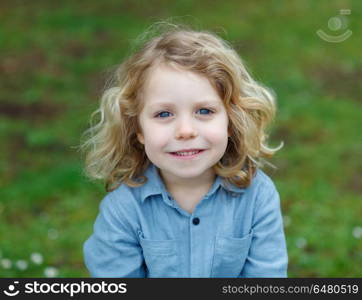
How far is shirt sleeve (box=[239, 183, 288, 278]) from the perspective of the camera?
9.71ft

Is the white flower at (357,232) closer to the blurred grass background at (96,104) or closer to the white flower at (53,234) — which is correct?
the blurred grass background at (96,104)

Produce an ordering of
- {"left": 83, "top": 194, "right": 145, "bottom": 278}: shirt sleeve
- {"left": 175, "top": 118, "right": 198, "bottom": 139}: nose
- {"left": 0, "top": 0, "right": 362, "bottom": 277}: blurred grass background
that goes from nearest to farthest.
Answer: {"left": 175, "top": 118, "right": 198, "bottom": 139}: nose, {"left": 83, "top": 194, "right": 145, "bottom": 278}: shirt sleeve, {"left": 0, "top": 0, "right": 362, "bottom": 277}: blurred grass background

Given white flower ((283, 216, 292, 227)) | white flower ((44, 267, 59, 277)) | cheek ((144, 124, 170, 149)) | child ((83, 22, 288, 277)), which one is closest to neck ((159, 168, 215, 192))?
child ((83, 22, 288, 277))

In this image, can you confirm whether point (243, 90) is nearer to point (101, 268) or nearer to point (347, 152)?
point (101, 268)

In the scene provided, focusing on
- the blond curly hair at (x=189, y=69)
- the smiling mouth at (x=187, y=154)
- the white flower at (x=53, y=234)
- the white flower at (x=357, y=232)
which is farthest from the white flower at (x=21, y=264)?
the white flower at (x=357, y=232)

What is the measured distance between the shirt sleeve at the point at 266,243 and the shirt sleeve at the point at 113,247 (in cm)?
50

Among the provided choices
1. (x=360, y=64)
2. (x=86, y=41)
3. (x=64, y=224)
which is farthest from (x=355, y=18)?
(x=64, y=224)

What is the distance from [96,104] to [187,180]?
13.4ft

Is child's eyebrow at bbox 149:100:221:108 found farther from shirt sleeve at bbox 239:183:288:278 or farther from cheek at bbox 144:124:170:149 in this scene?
shirt sleeve at bbox 239:183:288:278

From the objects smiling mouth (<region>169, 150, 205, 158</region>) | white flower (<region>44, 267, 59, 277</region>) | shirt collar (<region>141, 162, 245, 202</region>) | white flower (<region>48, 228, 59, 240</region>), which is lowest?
white flower (<region>44, 267, 59, 277</region>)

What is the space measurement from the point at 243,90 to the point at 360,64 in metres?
4.96

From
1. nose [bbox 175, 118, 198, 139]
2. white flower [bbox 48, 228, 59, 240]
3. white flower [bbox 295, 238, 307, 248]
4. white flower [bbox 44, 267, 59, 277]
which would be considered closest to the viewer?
nose [bbox 175, 118, 198, 139]

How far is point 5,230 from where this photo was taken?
475 cm

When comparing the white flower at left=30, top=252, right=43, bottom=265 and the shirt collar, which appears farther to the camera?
the white flower at left=30, top=252, right=43, bottom=265
